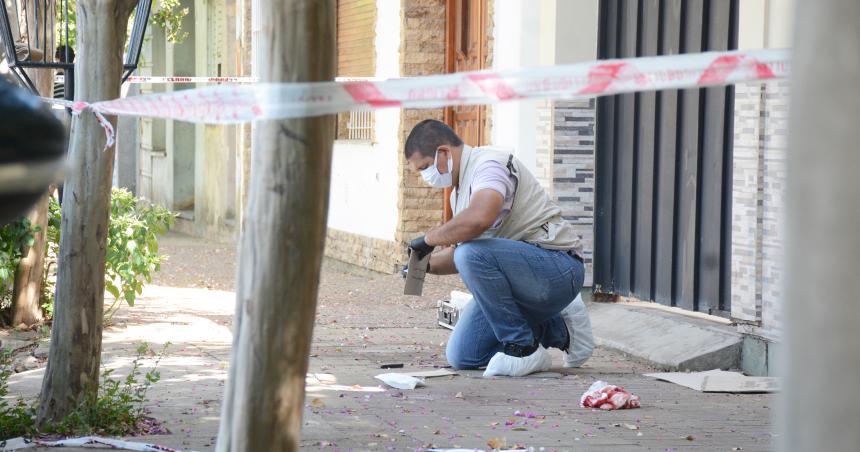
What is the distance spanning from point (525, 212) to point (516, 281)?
407 millimetres

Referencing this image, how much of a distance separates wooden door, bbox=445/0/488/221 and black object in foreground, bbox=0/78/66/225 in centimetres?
1011

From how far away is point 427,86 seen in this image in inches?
137

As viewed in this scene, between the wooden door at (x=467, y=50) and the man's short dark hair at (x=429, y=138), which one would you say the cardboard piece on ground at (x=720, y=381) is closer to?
the man's short dark hair at (x=429, y=138)

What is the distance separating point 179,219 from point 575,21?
13858 millimetres

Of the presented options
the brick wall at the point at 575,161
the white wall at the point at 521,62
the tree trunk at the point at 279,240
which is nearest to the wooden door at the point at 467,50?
the white wall at the point at 521,62

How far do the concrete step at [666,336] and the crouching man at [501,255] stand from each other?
606 mm

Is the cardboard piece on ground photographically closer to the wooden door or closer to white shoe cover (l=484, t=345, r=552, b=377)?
white shoe cover (l=484, t=345, r=552, b=377)

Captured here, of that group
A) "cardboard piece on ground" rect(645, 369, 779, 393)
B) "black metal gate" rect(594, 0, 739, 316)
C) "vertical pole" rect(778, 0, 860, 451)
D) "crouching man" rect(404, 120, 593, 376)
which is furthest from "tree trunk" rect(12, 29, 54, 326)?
"vertical pole" rect(778, 0, 860, 451)

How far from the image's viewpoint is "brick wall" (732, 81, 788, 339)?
7113 mm

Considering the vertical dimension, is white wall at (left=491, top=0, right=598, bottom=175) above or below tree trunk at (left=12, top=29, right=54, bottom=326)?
above

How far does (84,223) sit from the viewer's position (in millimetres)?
5242

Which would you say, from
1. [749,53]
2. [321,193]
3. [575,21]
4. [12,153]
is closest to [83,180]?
[321,193]

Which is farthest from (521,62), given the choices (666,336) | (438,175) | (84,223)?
(84,223)

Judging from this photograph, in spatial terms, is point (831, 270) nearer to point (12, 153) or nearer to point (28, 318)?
point (12, 153)
